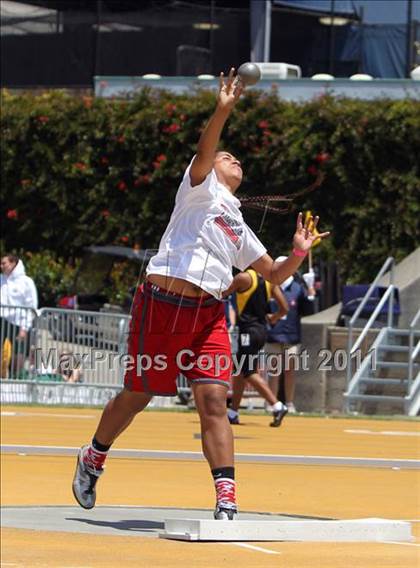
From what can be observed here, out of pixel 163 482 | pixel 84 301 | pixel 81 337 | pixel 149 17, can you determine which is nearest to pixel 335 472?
pixel 163 482

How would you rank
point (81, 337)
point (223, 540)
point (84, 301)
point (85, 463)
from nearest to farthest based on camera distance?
1. point (223, 540)
2. point (85, 463)
3. point (81, 337)
4. point (84, 301)

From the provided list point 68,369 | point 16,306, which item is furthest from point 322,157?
point 68,369

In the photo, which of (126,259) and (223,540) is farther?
(126,259)

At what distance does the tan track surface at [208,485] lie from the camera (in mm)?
6793

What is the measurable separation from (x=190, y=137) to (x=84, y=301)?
3.27 meters

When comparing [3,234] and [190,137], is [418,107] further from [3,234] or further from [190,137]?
[3,234]

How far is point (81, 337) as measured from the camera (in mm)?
20750

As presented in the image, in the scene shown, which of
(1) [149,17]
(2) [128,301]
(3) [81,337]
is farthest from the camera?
(1) [149,17]

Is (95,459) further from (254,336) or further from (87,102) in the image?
(87,102)

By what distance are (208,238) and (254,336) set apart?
864cm

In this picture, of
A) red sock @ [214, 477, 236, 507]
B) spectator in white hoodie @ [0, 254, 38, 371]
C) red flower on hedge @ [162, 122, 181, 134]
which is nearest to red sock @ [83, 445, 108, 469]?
red sock @ [214, 477, 236, 507]

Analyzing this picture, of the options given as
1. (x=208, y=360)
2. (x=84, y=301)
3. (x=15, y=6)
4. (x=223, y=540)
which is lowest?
(x=84, y=301)

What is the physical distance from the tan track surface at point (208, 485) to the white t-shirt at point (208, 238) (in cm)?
123

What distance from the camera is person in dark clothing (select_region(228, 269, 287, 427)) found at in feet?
49.6
